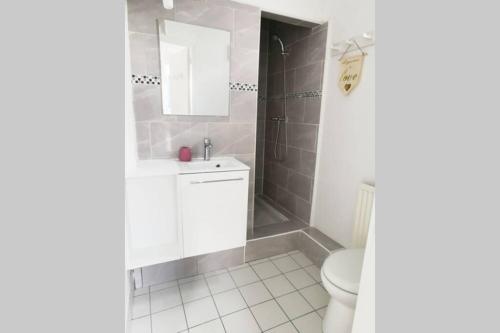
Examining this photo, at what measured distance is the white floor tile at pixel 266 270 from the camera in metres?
1.89

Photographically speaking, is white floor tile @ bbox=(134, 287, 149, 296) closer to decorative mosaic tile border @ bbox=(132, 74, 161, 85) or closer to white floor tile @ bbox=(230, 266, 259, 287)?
white floor tile @ bbox=(230, 266, 259, 287)

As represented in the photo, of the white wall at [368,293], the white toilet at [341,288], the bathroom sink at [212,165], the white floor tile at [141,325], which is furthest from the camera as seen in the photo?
the bathroom sink at [212,165]

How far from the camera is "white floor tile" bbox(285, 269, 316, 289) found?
1.80 m

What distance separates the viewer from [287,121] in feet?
8.79

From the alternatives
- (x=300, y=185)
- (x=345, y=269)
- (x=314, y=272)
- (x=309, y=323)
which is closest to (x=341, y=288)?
(x=345, y=269)

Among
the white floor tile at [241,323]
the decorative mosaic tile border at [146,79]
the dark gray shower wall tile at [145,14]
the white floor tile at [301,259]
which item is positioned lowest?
the white floor tile at [241,323]

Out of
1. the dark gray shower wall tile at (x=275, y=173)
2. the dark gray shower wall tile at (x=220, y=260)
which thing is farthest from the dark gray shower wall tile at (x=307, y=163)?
the dark gray shower wall tile at (x=220, y=260)

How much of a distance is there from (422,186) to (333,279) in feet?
3.66

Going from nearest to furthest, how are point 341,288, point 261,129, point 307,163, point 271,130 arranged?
point 341,288 → point 307,163 → point 271,130 → point 261,129

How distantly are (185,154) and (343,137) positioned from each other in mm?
1365

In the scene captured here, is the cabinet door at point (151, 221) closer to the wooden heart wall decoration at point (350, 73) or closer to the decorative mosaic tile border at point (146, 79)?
the decorative mosaic tile border at point (146, 79)

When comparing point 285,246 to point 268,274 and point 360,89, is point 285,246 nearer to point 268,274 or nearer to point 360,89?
point 268,274

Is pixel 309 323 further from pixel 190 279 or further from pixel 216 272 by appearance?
pixel 190 279

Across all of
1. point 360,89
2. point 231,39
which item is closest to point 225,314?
point 360,89
